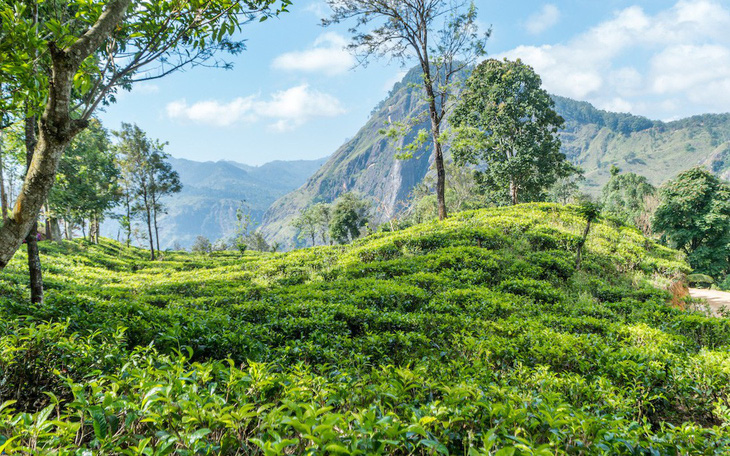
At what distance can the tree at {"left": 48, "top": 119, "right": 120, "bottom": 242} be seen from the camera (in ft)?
71.7

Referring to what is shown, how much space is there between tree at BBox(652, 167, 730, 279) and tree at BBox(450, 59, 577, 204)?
8566 mm

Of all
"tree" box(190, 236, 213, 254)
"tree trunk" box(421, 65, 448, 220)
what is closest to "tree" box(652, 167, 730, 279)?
"tree trunk" box(421, 65, 448, 220)

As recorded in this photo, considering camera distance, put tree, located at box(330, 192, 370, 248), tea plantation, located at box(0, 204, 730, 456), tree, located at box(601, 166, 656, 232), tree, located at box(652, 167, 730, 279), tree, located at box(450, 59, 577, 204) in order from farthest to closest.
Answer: tree, located at box(330, 192, 370, 248), tree, located at box(601, 166, 656, 232), tree, located at box(450, 59, 577, 204), tree, located at box(652, 167, 730, 279), tea plantation, located at box(0, 204, 730, 456)

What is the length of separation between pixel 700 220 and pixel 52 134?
38586 millimetres

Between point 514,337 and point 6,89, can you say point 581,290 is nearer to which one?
point 514,337

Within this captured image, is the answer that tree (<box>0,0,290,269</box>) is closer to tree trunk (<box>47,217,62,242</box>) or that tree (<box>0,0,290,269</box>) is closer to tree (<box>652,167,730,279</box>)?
tree trunk (<box>47,217,62,242</box>)

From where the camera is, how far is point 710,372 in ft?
12.6

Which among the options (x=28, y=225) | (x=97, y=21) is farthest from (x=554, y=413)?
(x=97, y=21)

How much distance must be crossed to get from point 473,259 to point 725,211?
30630 mm

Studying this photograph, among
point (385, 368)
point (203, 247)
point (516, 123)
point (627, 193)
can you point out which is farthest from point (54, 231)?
point (627, 193)

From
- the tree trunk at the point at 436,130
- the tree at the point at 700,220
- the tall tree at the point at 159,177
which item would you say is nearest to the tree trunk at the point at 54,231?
the tall tree at the point at 159,177

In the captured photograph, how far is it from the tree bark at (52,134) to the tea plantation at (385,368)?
98 cm

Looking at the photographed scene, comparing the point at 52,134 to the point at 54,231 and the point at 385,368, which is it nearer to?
the point at 385,368

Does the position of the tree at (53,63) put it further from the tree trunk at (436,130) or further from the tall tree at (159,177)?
the tall tree at (159,177)
